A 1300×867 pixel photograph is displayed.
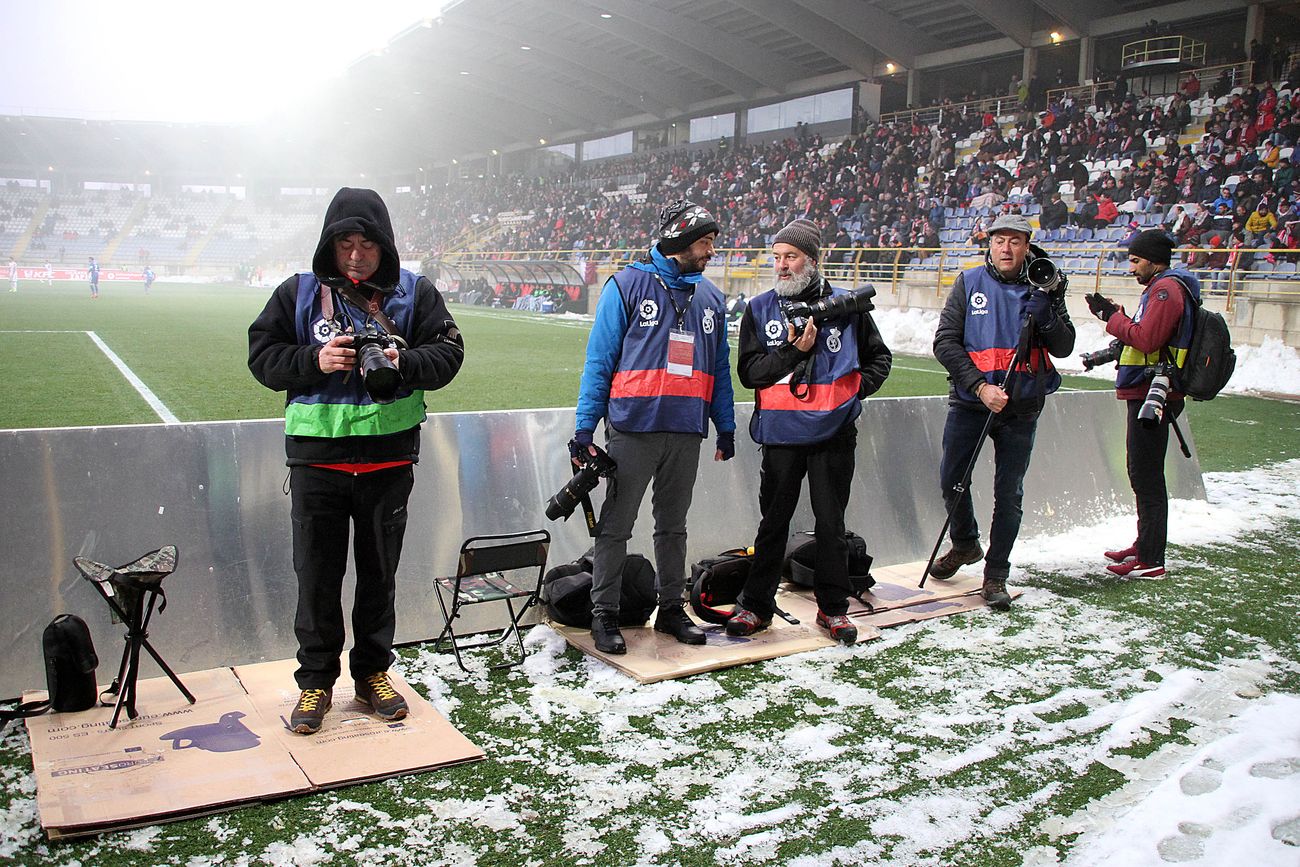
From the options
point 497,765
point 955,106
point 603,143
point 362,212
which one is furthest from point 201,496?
point 603,143

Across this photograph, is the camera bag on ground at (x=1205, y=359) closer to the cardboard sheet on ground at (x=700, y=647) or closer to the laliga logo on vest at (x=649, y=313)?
the cardboard sheet on ground at (x=700, y=647)

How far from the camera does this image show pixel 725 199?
37.3 metres

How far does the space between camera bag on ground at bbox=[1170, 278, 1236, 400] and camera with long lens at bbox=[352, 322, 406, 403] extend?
14.9 feet

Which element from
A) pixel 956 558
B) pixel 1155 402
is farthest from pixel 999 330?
pixel 956 558

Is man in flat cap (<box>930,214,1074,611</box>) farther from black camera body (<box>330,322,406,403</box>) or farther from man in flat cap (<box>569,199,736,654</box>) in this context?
black camera body (<box>330,322,406,403</box>)

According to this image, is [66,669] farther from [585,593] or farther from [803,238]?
[803,238]

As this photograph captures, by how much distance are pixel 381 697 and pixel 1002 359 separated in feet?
11.6

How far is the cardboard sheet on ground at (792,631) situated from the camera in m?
4.43

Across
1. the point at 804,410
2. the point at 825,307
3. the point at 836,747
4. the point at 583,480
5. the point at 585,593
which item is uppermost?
the point at 825,307

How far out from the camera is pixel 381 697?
379 centimetres

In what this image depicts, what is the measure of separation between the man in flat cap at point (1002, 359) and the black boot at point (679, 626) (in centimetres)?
168

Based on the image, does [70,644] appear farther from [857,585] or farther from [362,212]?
[857,585]

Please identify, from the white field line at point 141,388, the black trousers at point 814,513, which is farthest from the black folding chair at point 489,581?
the white field line at point 141,388

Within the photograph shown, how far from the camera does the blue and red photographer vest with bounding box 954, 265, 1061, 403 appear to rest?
5.39 m
